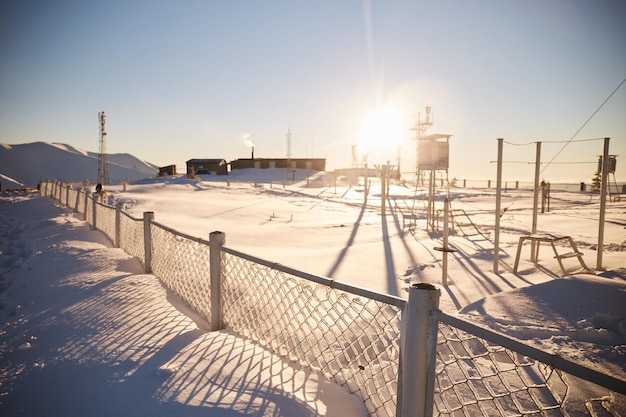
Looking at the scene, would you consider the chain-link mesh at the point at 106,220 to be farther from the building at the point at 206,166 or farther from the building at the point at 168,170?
the building at the point at 206,166

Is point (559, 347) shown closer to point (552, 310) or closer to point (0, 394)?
point (552, 310)

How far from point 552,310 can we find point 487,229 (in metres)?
10.5

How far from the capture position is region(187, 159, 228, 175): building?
5372 cm

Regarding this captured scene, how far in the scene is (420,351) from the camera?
154 cm

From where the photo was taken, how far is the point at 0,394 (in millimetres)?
2590

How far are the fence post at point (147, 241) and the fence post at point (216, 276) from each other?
280 cm

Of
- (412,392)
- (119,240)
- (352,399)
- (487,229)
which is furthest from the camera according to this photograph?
(487,229)

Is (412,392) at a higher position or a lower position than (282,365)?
higher

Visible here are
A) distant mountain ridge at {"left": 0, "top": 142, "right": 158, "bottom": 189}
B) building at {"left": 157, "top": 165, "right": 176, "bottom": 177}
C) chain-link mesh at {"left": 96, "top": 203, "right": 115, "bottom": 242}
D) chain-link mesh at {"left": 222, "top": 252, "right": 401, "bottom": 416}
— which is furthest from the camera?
distant mountain ridge at {"left": 0, "top": 142, "right": 158, "bottom": 189}

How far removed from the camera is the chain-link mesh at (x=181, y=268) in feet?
14.1

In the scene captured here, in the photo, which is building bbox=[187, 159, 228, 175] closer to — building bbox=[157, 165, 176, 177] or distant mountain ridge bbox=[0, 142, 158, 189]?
building bbox=[157, 165, 176, 177]

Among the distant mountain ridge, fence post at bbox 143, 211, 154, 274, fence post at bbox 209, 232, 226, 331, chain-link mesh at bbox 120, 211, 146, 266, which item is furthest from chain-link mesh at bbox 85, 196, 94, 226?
the distant mountain ridge

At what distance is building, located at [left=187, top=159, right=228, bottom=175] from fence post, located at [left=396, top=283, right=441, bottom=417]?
179 feet

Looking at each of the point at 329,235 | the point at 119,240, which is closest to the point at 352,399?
the point at 119,240
